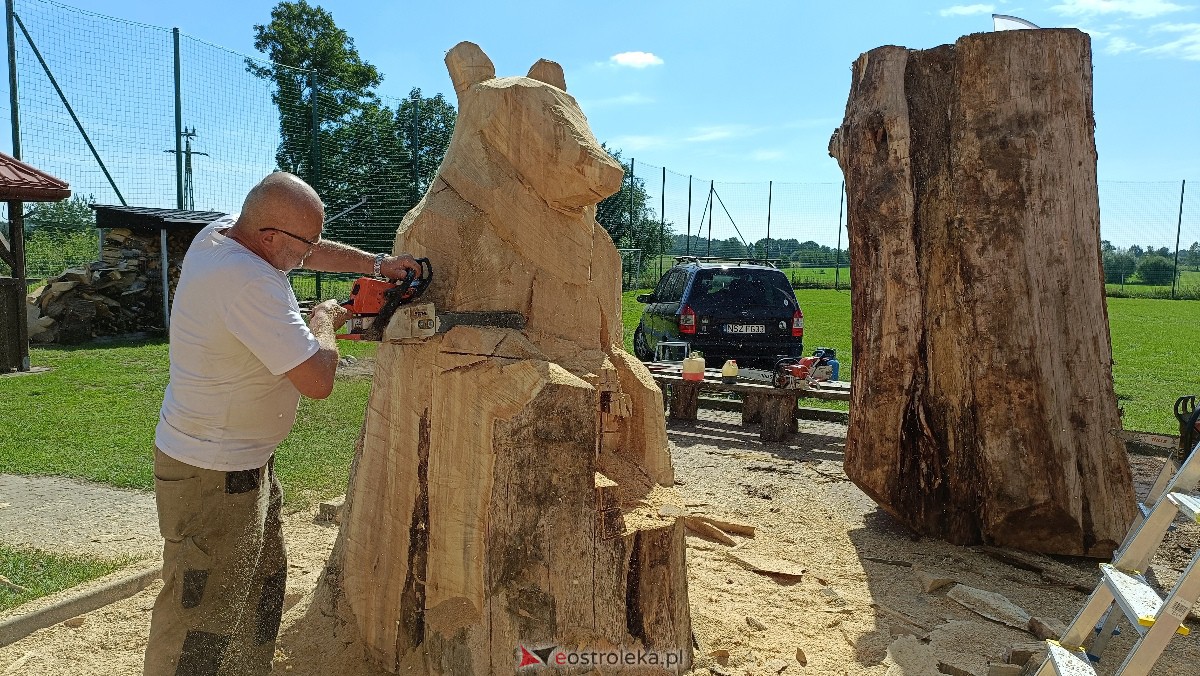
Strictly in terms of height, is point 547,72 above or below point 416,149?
below

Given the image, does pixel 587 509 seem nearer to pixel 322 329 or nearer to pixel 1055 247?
pixel 322 329

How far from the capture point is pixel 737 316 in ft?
26.8

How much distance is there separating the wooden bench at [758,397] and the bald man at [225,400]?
14.3ft

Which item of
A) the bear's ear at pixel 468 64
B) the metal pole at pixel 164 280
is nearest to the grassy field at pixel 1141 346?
the bear's ear at pixel 468 64

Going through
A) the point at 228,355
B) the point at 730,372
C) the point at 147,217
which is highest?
the point at 147,217

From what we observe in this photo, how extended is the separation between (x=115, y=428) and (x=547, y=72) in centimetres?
482

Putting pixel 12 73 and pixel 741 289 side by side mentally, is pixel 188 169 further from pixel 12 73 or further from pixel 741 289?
pixel 741 289

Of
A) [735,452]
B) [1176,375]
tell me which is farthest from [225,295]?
[1176,375]

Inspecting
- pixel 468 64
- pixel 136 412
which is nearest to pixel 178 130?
pixel 136 412

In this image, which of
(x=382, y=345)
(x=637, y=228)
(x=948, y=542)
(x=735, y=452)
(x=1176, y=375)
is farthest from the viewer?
(x=637, y=228)

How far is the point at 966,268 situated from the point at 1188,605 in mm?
2152

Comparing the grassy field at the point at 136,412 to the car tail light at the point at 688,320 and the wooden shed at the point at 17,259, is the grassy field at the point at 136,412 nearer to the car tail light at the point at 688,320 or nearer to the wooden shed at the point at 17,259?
the wooden shed at the point at 17,259

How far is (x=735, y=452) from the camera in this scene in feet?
20.0

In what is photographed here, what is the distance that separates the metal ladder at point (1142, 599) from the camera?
198 centimetres
